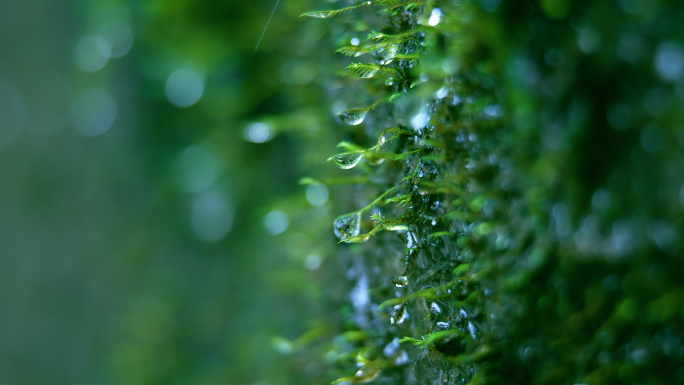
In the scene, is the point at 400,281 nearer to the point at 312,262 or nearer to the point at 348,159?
the point at 348,159

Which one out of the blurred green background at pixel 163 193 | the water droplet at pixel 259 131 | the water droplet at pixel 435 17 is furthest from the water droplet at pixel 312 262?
the water droplet at pixel 435 17

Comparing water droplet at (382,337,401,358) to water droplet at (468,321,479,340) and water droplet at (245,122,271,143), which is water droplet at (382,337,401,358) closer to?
water droplet at (468,321,479,340)

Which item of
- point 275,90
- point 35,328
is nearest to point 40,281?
point 35,328

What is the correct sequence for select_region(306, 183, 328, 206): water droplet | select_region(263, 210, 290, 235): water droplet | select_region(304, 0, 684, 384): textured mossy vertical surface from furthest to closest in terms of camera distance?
select_region(263, 210, 290, 235): water droplet < select_region(306, 183, 328, 206): water droplet < select_region(304, 0, 684, 384): textured mossy vertical surface

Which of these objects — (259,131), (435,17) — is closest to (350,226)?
(435,17)

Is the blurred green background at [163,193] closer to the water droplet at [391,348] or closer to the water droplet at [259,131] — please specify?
the water droplet at [259,131]

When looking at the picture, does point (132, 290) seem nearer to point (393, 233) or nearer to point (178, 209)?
point (178, 209)

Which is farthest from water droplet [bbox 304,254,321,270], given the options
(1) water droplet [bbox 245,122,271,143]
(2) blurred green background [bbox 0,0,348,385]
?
(1) water droplet [bbox 245,122,271,143]
